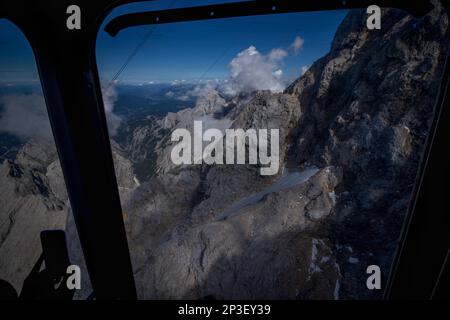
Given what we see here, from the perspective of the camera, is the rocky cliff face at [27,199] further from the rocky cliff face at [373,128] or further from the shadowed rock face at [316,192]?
the rocky cliff face at [373,128]

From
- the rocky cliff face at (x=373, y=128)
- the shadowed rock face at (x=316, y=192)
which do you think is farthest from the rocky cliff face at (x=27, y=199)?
the rocky cliff face at (x=373, y=128)

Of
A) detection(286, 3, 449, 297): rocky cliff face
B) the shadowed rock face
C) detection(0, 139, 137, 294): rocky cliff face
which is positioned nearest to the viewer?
the shadowed rock face

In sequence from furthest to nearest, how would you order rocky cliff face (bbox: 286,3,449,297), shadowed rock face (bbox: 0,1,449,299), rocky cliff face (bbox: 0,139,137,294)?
1. rocky cliff face (bbox: 0,139,137,294)
2. rocky cliff face (bbox: 286,3,449,297)
3. shadowed rock face (bbox: 0,1,449,299)

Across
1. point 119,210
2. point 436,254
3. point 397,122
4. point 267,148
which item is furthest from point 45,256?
point 267,148

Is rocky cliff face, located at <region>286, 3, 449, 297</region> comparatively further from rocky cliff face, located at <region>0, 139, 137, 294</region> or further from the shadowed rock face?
rocky cliff face, located at <region>0, 139, 137, 294</region>

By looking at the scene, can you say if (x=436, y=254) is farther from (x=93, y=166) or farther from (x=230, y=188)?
(x=230, y=188)

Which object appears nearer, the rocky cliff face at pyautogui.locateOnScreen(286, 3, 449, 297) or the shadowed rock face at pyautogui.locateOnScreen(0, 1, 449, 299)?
the shadowed rock face at pyautogui.locateOnScreen(0, 1, 449, 299)

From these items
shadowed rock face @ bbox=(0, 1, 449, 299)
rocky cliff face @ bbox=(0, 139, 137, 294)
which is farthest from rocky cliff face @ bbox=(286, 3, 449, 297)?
rocky cliff face @ bbox=(0, 139, 137, 294)

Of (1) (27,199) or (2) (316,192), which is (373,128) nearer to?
(2) (316,192)

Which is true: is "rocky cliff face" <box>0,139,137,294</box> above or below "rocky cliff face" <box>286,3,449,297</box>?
below

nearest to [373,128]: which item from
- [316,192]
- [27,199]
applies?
[316,192]
